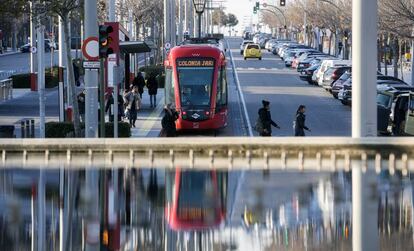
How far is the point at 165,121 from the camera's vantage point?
34.6m

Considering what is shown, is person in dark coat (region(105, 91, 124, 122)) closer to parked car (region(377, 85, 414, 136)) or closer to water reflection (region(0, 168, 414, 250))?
parked car (region(377, 85, 414, 136))

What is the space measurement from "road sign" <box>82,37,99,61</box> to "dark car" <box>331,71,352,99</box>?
28.5m

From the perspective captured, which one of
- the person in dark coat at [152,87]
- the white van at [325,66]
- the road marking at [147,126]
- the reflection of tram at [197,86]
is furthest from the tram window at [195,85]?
the white van at [325,66]

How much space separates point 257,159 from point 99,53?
545 cm

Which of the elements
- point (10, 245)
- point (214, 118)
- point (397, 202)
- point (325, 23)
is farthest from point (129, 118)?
point (325, 23)

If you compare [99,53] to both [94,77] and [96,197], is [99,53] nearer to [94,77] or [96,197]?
[94,77]

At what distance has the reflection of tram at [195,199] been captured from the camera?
548 inches

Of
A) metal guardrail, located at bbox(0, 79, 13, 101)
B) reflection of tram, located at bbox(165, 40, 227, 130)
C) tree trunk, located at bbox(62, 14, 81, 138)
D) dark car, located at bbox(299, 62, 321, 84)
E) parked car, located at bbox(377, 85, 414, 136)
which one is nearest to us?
tree trunk, located at bbox(62, 14, 81, 138)

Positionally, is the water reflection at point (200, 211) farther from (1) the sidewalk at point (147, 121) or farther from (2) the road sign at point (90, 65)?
(1) the sidewalk at point (147, 121)

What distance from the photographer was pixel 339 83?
2156 inches

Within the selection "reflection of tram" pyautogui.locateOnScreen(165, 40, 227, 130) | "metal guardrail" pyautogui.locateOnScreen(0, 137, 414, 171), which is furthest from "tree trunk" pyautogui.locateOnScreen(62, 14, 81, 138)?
"metal guardrail" pyautogui.locateOnScreen(0, 137, 414, 171)

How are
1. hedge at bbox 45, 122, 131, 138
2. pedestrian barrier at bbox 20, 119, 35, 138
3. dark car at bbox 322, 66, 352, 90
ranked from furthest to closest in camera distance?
dark car at bbox 322, 66, 352, 90, hedge at bbox 45, 122, 131, 138, pedestrian barrier at bbox 20, 119, 35, 138

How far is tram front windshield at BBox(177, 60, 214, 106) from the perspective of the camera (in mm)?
39406

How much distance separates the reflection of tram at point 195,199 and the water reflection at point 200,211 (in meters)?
0.02
